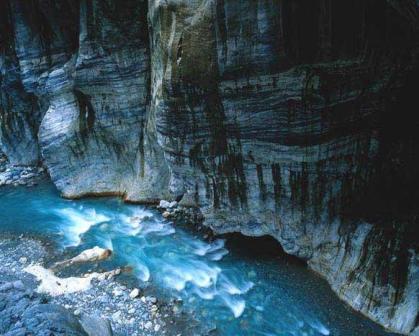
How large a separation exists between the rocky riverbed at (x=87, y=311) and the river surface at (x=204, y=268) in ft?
1.84

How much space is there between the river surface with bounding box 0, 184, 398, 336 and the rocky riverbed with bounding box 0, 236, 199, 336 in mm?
561

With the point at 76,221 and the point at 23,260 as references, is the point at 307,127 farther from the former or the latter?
the point at 23,260

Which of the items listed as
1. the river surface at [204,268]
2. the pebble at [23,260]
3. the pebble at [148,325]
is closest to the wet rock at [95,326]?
the pebble at [148,325]

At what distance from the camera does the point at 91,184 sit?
14773 millimetres

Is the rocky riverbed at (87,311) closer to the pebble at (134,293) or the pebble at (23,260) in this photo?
the pebble at (134,293)

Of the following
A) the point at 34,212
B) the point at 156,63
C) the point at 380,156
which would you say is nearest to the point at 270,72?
the point at 380,156

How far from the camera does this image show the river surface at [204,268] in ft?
28.9

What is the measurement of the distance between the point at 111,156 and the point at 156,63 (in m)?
4.77

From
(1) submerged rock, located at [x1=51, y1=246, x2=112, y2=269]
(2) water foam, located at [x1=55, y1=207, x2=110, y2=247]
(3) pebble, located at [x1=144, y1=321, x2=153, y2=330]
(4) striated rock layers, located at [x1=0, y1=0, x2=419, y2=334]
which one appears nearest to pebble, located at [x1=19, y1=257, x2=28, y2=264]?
(1) submerged rock, located at [x1=51, y1=246, x2=112, y2=269]

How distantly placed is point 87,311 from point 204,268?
3187mm

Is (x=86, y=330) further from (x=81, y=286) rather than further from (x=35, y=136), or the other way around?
(x=35, y=136)

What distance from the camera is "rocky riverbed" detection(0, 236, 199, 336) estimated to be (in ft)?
26.7

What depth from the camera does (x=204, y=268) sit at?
10750 millimetres

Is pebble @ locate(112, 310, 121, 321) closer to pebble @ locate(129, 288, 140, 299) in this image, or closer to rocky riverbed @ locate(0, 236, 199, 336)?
rocky riverbed @ locate(0, 236, 199, 336)
